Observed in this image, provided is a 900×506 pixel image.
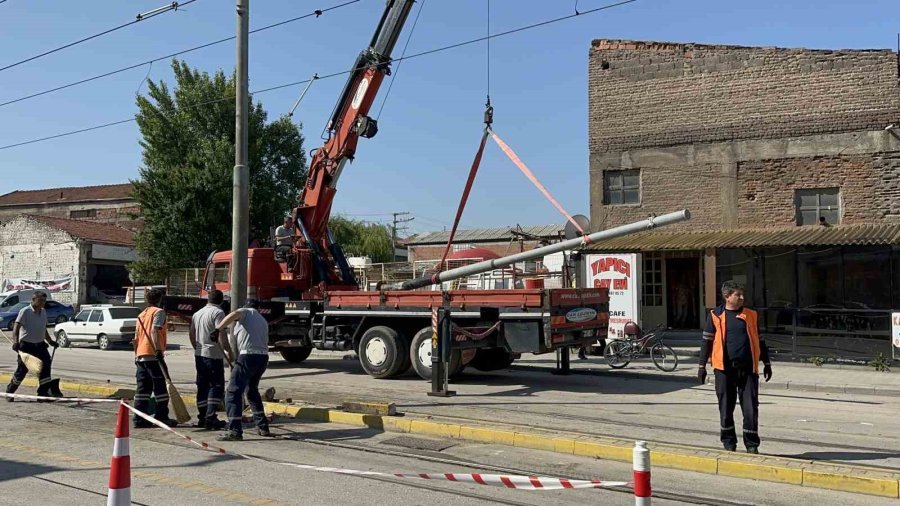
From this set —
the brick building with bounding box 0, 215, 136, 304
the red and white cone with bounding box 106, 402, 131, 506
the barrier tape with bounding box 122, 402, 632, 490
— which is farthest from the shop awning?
the brick building with bounding box 0, 215, 136, 304

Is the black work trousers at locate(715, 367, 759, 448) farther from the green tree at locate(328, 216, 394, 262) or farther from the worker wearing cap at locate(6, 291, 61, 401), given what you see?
the green tree at locate(328, 216, 394, 262)

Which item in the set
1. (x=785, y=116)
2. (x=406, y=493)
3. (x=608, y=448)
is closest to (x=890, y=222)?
(x=785, y=116)

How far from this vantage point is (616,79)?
72.7 feet

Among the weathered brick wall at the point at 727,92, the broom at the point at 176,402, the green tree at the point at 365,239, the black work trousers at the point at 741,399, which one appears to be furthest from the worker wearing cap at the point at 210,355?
the green tree at the point at 365,239

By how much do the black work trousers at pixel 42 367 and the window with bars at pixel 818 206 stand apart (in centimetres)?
1745

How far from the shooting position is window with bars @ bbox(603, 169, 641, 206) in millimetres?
22000

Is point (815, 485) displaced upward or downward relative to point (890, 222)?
downward

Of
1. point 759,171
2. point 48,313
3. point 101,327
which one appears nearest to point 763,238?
point 759,171

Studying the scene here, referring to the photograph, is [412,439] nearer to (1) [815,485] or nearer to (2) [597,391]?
(1) [815,485]

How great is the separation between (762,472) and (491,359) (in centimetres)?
892

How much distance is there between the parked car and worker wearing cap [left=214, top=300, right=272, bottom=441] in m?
27.4

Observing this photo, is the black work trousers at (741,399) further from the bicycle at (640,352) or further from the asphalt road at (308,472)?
the bicycle at (640,352)

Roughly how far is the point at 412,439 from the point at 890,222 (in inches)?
608

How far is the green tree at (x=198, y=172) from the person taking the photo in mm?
35188
